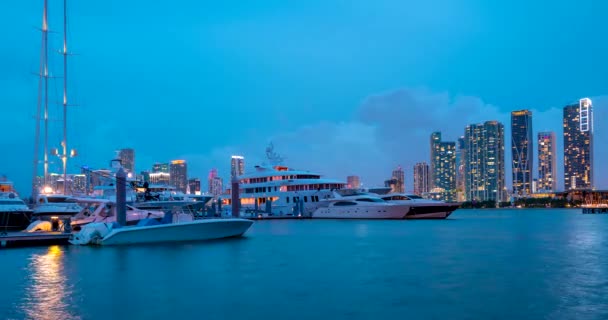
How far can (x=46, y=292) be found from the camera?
2106 centimetres

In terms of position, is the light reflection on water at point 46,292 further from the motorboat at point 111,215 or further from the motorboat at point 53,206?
the motorboat at point 53,206

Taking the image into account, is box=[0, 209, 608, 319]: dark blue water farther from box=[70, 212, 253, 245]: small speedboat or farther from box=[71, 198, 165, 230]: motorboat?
box=[71, 198, 165, 230]: motorboat

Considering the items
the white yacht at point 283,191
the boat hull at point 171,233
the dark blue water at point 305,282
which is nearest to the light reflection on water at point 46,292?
the dark blue water at point 305,282

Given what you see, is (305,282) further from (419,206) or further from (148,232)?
(419,206)

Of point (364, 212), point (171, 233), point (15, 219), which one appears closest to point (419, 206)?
point (364, 212)

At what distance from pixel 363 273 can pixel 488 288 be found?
613cm

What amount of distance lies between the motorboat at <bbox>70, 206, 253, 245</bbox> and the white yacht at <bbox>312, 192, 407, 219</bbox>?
130ft

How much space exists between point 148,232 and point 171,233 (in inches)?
63.8

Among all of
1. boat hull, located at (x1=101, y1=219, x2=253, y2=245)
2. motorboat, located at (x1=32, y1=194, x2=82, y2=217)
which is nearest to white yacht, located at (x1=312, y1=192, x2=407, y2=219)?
motorboat, located at (x1=32, y1=194, x2=82, y2=217)

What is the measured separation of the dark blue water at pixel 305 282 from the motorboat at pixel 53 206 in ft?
47.0

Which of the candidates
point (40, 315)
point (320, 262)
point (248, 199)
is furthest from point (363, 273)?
point (248, 199)

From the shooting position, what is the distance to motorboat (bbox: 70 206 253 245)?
37438 millimetres

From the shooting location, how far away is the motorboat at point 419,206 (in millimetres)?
A: 76125

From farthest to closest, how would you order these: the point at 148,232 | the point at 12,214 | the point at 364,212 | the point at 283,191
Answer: the point at 283,191 → the point at 364,212 → the point at 12,214 → the point at 148,232
